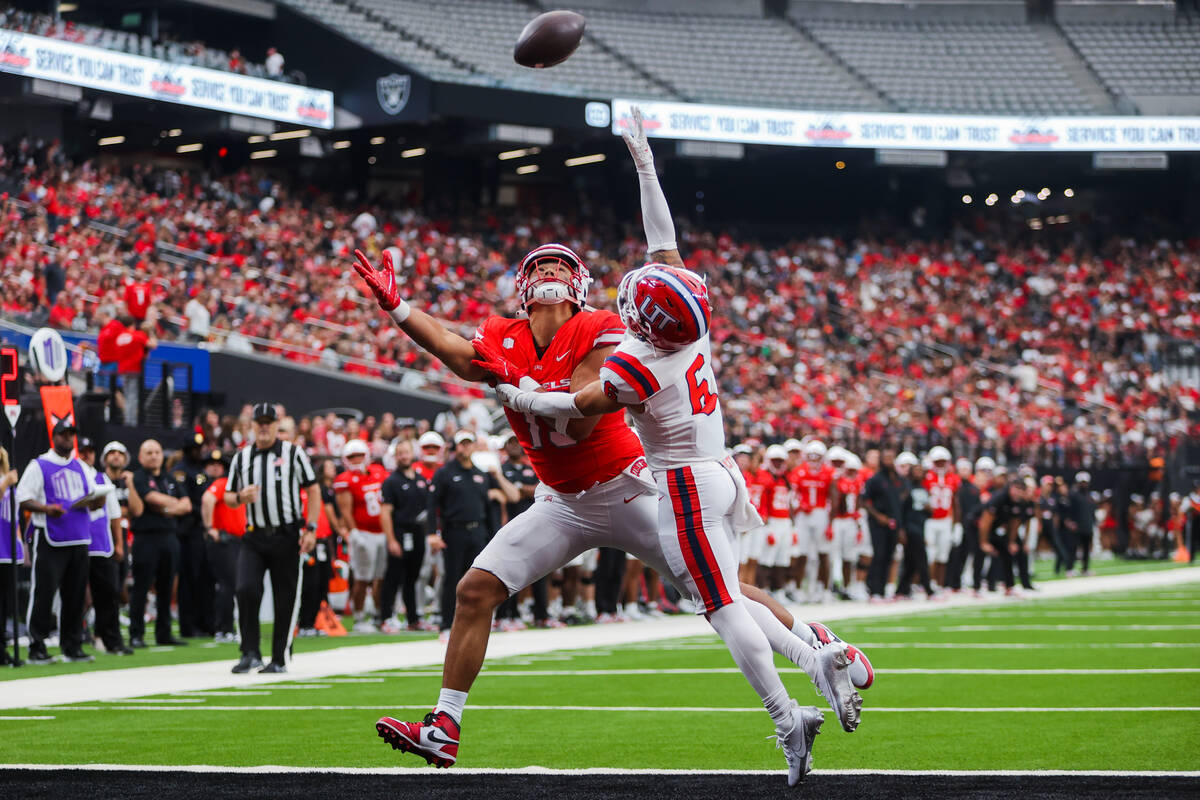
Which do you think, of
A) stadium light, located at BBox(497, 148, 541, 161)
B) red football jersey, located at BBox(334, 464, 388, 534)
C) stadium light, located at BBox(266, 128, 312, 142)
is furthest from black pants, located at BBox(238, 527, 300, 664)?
stadium light, located at BBox(497, 148, 541, 161)

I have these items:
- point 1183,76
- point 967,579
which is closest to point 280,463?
point 967,579

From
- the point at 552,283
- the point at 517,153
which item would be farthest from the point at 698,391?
the point at 517,153

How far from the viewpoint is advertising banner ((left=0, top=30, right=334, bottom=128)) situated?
944 inches

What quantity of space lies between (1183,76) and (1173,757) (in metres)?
35.4

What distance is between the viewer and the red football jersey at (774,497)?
17328mm

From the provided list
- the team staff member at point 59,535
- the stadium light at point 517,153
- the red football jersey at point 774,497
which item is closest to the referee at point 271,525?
the team staff member at point 59,535

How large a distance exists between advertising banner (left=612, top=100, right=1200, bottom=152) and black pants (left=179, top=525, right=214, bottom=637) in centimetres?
2031

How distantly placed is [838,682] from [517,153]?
29.5 metres

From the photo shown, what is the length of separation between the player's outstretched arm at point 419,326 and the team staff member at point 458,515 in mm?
7305

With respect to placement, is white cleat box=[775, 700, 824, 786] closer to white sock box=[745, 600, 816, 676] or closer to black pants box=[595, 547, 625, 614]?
white sock box=[745, 600, 816, 676]

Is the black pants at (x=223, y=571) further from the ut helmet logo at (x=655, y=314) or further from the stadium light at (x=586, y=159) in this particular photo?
the stadium light at (x=586, y=159)

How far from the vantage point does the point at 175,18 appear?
30469mm

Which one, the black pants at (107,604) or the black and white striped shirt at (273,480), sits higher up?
the black and white striped shirt at (273,480)

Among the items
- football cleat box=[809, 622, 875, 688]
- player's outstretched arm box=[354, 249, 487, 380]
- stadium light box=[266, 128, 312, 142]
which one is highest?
stadium light box=[266, 128, 312, 142]
